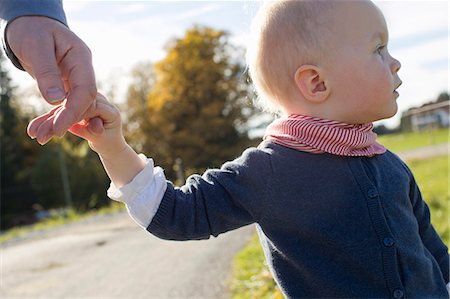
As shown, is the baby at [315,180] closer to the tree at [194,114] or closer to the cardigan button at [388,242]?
the cardigan button at [388,242]

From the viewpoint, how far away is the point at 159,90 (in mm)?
11102

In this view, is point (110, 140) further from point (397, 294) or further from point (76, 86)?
point (397, 294)

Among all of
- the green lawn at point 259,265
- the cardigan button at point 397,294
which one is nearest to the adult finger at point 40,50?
the cardigan button at point 397,294

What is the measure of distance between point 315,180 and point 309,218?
111 millimetres

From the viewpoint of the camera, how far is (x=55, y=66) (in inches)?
49.4

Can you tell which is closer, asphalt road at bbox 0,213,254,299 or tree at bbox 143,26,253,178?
asphalt road at bbox 0,213,254,299

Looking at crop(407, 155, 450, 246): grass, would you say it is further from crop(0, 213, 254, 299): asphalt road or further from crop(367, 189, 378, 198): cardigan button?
crop(367, 189, 378, 198): cardigan button

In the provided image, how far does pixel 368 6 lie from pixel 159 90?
9430 millimetres

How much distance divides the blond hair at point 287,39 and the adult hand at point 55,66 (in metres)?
0.64

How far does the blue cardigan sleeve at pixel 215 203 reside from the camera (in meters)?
1.66

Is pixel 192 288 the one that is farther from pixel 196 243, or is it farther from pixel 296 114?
pixel 296 114

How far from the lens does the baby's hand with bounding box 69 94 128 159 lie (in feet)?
4.77

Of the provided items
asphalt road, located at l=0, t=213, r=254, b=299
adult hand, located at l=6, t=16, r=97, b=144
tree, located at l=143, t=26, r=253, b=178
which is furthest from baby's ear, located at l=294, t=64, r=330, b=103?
tree, located at l=143, t=26, r=253, b=178

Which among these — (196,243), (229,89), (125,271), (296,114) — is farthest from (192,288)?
(229,89)
